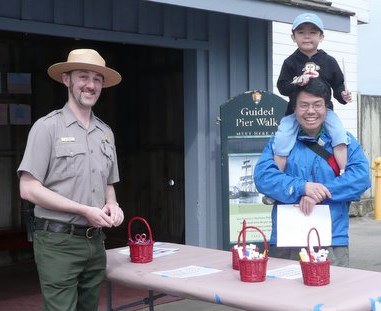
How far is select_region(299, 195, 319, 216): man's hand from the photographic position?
12.1 ft

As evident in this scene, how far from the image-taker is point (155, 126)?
9.09 m

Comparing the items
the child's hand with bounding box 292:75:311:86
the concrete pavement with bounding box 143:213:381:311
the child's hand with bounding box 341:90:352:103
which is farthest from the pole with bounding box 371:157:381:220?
the child's hand with bounding box 292:75:311:86

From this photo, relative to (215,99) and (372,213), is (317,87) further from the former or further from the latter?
(372,213)

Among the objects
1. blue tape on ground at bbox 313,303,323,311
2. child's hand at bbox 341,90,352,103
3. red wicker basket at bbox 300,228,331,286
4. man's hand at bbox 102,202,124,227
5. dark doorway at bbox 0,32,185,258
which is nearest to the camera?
blue tape on ground at bbox 313,303,323,311

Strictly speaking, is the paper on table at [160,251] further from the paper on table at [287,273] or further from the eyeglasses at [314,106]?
the eyeglasses at [314,106]

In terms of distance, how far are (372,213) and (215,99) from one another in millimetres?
6454

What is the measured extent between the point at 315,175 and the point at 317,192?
171mm

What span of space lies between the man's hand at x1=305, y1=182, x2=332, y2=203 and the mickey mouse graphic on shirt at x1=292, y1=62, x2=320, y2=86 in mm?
553

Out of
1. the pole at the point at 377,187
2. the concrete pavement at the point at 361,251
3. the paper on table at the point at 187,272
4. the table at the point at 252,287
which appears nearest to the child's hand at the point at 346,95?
the table at the point at 252,287

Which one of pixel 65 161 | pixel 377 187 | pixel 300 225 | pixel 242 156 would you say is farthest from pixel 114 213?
pixel 377 187

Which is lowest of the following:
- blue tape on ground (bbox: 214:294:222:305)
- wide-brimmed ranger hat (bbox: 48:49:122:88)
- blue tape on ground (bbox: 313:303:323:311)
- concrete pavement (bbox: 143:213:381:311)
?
concrete pavement (bbox: 143:213:381:311)

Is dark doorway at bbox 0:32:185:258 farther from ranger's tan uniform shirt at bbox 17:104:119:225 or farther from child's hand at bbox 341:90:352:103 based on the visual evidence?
ranger's tan uniform shirt at bbox 17:104:119:225

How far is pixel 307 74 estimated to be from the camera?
153 inches

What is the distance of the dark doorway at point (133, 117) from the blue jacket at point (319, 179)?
14.8ft
